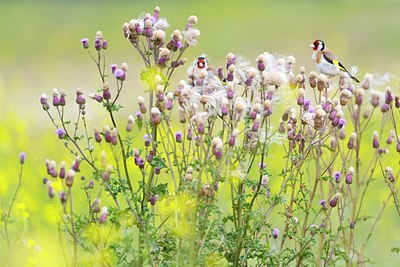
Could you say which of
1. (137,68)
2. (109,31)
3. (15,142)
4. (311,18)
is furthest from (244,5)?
(15,142)

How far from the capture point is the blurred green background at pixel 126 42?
472 inches

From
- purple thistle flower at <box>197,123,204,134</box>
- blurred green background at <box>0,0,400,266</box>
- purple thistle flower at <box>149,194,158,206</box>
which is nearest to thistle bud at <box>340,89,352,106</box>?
purple thistle flower at <box>197,123,204,134</box>

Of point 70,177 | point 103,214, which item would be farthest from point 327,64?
point 70,177

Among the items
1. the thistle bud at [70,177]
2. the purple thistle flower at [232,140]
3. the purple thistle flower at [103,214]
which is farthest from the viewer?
the purple thistle flower at [103,214]

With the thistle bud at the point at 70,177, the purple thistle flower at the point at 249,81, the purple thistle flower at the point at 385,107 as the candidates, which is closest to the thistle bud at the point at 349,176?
the purple thistle flower at the point at 385,107

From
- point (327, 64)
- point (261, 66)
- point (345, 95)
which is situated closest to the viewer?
point (261, 66)

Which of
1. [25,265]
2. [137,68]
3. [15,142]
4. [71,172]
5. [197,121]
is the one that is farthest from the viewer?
[137,68]

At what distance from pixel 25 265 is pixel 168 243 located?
25.1 inches

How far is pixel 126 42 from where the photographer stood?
1772cm

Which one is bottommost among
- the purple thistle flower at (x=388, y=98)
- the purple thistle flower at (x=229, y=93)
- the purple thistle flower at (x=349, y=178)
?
the purple thistle flower at (x=229, y=93)

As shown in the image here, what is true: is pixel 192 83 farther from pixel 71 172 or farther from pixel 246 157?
pixel 71 172

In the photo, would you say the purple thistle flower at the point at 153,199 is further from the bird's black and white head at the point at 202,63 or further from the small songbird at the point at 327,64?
the small songbird at the point at 327,64

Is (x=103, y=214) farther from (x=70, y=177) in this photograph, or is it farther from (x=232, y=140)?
(x=232, y=140)

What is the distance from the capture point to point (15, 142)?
8688 millimetres
